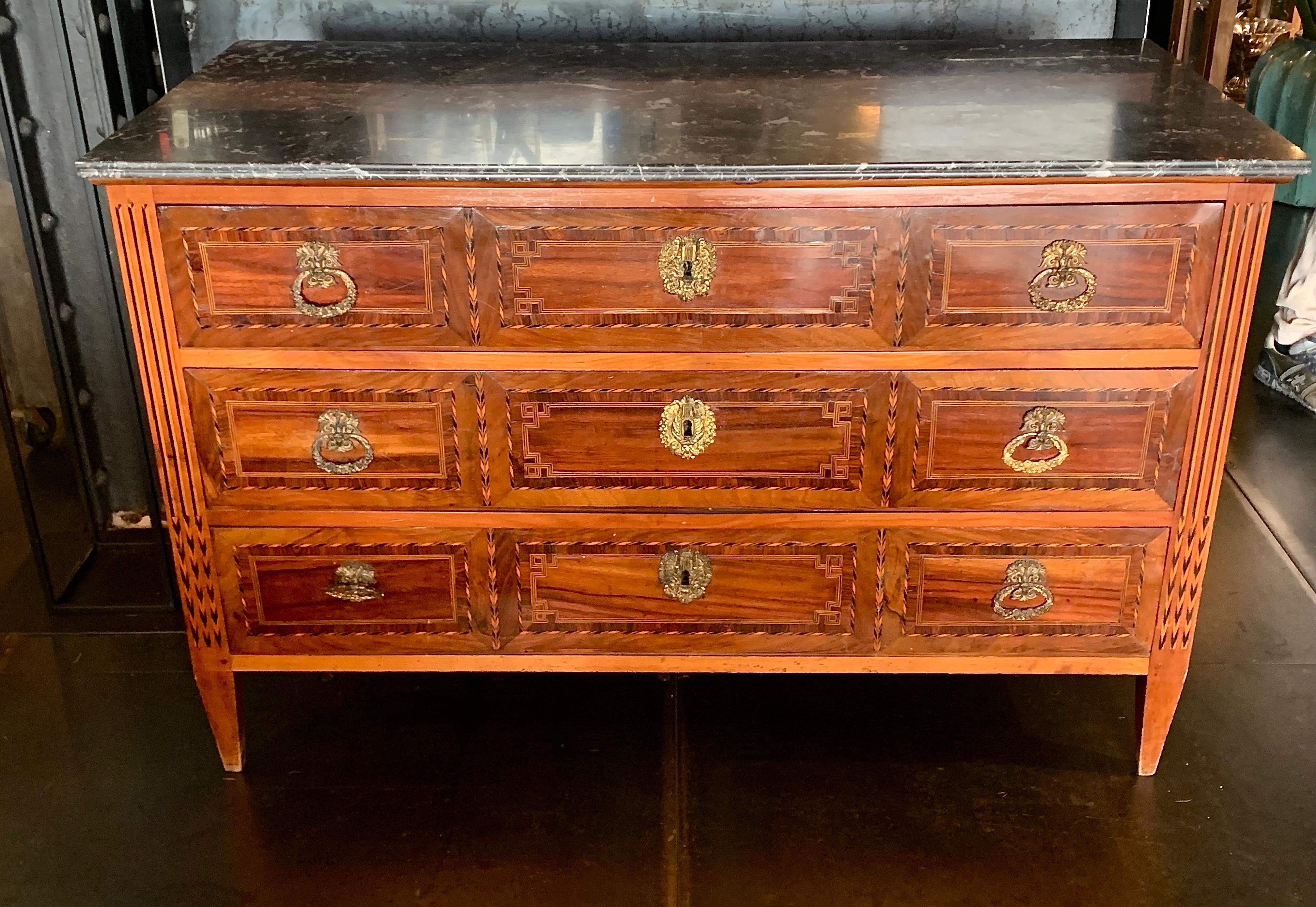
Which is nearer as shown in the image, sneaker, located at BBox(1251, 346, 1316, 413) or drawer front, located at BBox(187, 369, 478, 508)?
drawer front, located at BBox(187, 369, 478, 508)

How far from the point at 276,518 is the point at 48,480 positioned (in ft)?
3.98

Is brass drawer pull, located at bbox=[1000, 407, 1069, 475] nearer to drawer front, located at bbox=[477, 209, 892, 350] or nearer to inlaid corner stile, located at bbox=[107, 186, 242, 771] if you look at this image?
drawer front, located at bbox=[477, 209, 892, 350]

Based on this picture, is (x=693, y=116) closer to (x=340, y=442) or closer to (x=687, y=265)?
(x=687, y=265)

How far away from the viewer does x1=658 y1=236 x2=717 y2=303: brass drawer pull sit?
151 centimetres

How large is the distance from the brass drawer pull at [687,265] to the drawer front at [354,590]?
434mm

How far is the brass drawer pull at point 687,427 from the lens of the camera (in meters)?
1.60

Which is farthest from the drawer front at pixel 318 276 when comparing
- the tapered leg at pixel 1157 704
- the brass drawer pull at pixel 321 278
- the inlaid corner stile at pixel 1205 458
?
the tapered leg at pixel 1157 704

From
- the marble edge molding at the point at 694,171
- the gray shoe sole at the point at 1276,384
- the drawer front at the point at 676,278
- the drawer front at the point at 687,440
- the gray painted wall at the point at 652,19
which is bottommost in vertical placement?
the gray shoe sole at the point at 1276,384

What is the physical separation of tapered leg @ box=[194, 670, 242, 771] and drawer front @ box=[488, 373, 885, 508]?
1.64ft

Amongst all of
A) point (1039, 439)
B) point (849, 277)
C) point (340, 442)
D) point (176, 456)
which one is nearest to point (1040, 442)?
point (1039, 439)

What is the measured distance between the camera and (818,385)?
159 centimetres

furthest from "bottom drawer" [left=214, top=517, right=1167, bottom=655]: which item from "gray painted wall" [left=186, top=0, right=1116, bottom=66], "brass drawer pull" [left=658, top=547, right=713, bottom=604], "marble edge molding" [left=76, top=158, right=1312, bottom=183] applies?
"gray painted wall" [left=186, top=0, right=1116, bottom=66]

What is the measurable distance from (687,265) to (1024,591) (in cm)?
63

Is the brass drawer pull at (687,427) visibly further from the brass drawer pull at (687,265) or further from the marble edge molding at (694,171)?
the marble edge molding at (694,171)
